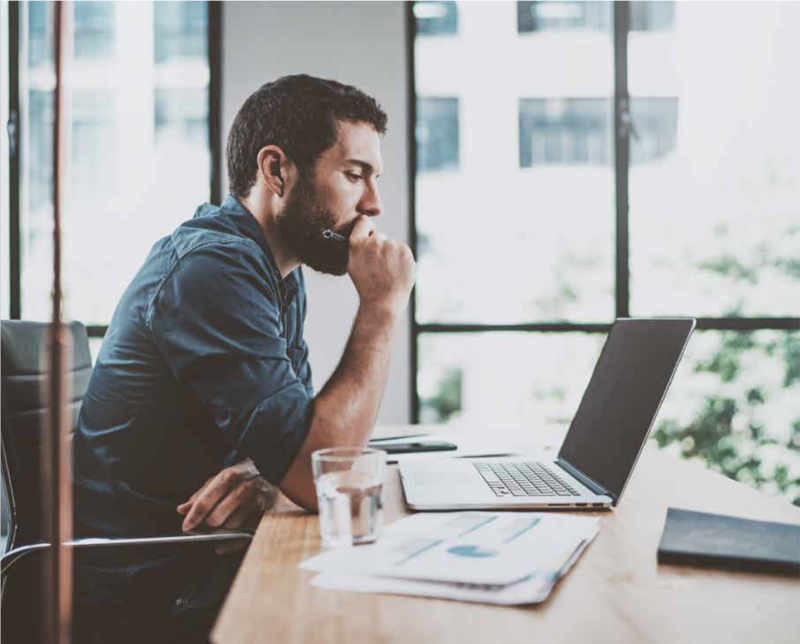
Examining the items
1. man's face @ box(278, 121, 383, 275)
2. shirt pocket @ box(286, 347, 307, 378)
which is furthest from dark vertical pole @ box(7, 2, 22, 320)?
man's face @ box(278, 121, 383, 275)

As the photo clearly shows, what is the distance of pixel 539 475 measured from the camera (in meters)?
1.23

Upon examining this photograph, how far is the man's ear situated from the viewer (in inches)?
60.2

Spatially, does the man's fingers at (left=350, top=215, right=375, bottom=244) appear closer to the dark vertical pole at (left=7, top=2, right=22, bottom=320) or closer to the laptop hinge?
the laptop hinge

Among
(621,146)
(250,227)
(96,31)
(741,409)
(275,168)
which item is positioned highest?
(96,31)

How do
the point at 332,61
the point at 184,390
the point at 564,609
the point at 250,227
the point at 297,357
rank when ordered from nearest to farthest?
the point at 564,609, the point at 184,390, the point at 250,227, the point at 297,357, the point at 332,61

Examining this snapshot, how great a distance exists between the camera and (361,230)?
154 cm

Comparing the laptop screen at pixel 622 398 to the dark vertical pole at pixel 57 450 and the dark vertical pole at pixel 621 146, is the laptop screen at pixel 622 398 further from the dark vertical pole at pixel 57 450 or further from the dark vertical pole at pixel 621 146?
the dark vertical pole at pixel 621 146

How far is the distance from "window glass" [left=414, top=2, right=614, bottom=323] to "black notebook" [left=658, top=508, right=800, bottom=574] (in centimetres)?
231

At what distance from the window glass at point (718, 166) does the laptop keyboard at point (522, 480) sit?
6.67ft

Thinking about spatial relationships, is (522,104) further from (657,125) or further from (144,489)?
(144,489)

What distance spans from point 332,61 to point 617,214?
1.28 metres

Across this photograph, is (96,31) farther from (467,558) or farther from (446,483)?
(467,558)

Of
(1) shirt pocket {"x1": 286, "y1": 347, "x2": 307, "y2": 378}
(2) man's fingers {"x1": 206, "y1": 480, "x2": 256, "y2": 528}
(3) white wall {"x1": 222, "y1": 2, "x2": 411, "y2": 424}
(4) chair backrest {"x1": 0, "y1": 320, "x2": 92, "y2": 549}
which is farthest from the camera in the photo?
(3) white wall {"x1": 222, "y1": 2, "x2": 411, "y2": 424}

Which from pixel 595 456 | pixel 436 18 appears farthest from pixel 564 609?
pixel 436 18
